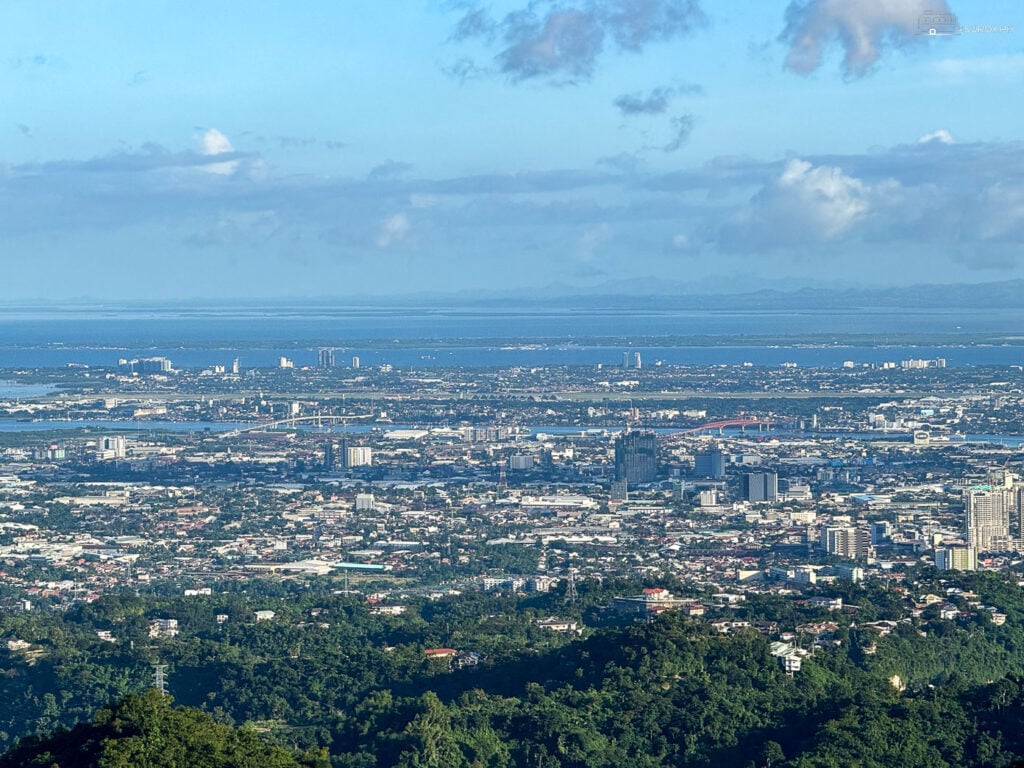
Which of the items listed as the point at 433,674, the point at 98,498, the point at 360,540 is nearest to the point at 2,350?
Result: the point at 98,498

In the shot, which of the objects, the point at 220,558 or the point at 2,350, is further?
the point at 2,350

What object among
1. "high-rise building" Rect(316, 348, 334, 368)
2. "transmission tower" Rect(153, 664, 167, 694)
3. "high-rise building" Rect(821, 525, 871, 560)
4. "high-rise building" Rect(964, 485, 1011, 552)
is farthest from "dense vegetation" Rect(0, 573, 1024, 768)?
"high-rise building" Rect(316, 348, 334, 368)

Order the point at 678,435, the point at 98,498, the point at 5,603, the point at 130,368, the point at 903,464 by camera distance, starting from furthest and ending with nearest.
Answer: the point at 130,368 → the point at 678,435 → the point at 903,464 → the point at 98,498 → the point at 5,603

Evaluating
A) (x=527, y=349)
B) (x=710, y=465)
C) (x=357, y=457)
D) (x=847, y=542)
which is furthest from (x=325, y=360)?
(x=847, y=542)

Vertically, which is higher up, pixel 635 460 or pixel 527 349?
pixel 635 460

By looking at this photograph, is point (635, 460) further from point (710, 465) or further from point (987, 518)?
point (987, 518)

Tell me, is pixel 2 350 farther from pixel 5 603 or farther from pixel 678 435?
pixel 5 603

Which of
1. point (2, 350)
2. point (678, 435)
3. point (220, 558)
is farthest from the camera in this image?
point (2, 350)
